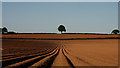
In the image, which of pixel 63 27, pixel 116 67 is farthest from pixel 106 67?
pixel 63 27

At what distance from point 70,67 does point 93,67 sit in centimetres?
94

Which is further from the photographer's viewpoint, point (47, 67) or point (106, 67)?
point (106, 67)

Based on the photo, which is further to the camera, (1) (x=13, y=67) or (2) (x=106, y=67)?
(2) (x=106, y=67)

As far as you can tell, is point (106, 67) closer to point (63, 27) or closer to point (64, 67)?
point (64, 67)

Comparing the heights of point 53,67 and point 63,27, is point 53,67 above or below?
below

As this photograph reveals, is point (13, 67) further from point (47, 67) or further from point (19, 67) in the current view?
point (47, 67)

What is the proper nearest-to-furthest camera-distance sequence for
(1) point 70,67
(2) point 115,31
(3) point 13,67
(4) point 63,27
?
(3) point 13,67 → (1) point 70,67 → (4) point 63,27 → (2) point 115,31

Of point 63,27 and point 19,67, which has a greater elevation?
point 63,27

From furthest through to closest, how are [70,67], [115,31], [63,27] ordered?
[115,31] → [63,27] → [70,67]

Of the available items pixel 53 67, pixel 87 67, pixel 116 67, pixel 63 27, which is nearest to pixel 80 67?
pixel 87 67

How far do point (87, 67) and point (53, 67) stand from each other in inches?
53.5

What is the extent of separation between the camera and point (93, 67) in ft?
19.9

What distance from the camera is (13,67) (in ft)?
18.0

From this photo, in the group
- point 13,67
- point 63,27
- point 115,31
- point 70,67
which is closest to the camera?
point 13,67
